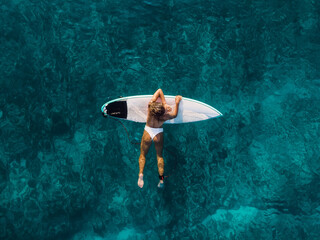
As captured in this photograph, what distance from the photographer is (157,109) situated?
4.12 meters

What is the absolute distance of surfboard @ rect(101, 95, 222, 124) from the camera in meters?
4.61

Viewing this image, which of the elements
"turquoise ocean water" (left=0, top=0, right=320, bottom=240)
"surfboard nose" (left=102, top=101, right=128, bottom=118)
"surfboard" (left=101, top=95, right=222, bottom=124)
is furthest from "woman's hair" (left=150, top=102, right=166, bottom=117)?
"turquoise ocean water" (left=0, top=0, right=320, bottom=240)

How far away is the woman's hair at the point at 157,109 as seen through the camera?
412cm

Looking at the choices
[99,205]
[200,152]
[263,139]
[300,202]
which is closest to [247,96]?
[263,139]

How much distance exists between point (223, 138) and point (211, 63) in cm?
183

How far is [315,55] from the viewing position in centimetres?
521

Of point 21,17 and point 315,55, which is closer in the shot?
point 21,17

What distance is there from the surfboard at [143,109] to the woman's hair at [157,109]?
51cm

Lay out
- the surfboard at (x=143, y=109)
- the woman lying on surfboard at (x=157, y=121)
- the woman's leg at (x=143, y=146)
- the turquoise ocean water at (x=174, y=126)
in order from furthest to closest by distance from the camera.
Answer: the turquoise ocean water at (x=174, y=126) → the surfboard at (x=143, y=109) → the woman's leg at (x=143, y=146) → the woman lying on surfboard at (x=157, y=121)

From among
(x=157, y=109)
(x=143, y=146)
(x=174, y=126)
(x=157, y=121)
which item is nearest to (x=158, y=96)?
(x=157, y=109)

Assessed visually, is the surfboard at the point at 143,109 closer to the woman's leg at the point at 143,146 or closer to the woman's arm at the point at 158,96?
the woman's arm at the point at 158,96

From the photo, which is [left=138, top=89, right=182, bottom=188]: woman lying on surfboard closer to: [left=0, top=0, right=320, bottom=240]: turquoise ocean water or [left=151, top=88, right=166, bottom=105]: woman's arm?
[left=151, top=88, right=166, bottom=105]: woman's arm

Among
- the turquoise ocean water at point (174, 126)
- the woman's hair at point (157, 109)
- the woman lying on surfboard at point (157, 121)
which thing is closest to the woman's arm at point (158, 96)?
the woman lying on surfboard at point (157, 121)

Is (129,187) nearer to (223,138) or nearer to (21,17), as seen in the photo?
(223,138)
